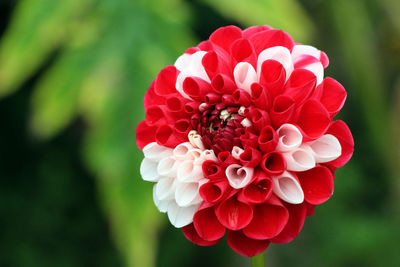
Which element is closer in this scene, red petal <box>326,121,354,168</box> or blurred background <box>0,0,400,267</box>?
red petal <box>326,121,354,168</box>

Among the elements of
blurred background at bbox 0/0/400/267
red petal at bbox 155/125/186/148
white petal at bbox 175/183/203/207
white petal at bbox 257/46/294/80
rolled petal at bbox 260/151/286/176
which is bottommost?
blurred background at bbox 0/0/400/267

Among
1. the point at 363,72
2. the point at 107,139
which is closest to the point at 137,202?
the point at 107,139

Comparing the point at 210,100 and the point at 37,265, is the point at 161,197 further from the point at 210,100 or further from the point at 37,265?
the point at 37,265

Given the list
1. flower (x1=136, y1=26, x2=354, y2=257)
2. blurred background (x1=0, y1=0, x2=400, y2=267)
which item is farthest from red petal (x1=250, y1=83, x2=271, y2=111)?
blurred background (x1=0, y1=0, x2=400, y2=267)

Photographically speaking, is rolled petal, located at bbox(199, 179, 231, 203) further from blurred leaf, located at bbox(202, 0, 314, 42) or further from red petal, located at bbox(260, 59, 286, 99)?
blurred leaf, located at bbox(202, 0, 314, 42)

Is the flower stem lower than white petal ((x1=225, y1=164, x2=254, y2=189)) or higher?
lower

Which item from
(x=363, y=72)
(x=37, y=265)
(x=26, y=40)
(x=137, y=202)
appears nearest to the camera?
(x=137, y=202)
